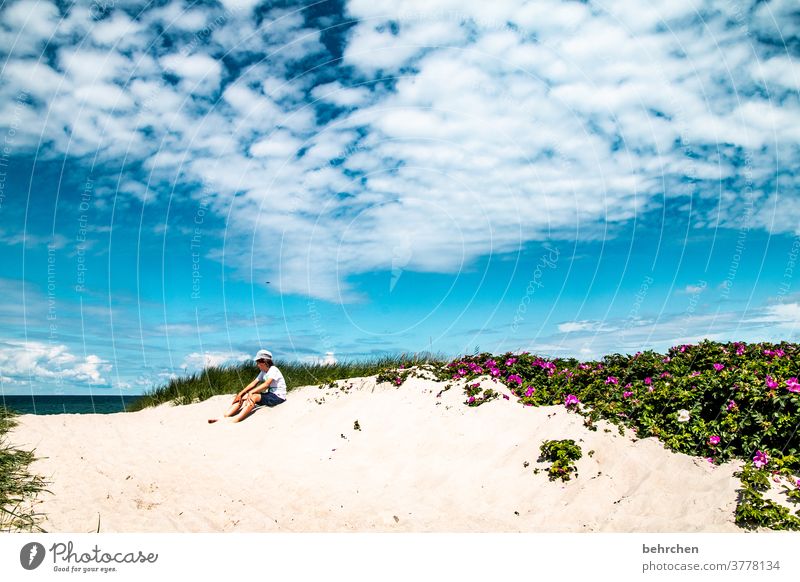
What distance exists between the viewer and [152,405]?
1770 centimetres

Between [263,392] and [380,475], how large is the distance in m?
5.69

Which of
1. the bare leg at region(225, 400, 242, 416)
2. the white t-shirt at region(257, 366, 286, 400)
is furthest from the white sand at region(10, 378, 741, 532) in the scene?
the white t-shirt at region(257, 366, 286, 400)

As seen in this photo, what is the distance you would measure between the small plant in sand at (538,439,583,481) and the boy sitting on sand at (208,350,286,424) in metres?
7.86

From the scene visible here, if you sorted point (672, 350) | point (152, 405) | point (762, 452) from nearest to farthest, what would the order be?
point (762, 452) → point (672, 350) → point (152, 405)

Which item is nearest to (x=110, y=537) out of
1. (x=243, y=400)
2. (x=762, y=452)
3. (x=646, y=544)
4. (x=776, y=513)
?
(x=646, y=544)

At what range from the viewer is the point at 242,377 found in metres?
17.5

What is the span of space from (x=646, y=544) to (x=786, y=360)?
4.85 meters

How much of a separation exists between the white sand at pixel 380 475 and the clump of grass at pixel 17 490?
20 centimetres

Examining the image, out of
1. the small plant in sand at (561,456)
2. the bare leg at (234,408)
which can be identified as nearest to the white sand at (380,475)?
the small plant in sand at (561,456)

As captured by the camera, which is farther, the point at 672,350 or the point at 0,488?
the point at 672,350

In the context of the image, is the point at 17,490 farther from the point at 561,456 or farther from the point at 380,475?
the point at 561,456

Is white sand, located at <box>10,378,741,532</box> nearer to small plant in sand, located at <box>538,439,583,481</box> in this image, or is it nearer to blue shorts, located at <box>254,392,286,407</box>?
small plant in sand, located at <box>538,439,583,481</box>

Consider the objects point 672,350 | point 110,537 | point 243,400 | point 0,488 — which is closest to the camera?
point 110,537

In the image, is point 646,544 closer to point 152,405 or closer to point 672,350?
point 672,350
